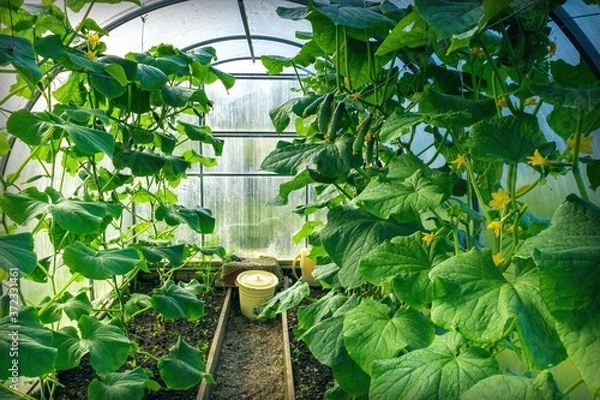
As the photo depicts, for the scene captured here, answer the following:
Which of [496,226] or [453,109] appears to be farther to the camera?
[453,109]

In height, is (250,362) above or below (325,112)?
below

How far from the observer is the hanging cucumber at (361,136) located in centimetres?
127

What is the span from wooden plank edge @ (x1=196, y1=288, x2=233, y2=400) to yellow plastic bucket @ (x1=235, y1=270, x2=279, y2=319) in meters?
0.15

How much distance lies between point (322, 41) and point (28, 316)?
1.10 m

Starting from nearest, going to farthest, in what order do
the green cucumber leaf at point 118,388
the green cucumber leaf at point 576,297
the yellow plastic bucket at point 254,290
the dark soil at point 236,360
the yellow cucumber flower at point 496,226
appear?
1. the green cucumber leaf at point 576,297
2. the yellow cucumber flower at point 496,226
3. the green cucumber leaf at point 118,388
4. the dark soil at point 236,360
5. the yellow plastic bucket at point 254,290

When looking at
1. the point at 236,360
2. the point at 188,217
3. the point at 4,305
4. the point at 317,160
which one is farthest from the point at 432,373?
the point at 236,360

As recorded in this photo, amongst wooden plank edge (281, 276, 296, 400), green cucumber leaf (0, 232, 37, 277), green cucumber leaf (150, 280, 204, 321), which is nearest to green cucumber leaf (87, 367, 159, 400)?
green cucumber leaf (150, 280, 204, 321)

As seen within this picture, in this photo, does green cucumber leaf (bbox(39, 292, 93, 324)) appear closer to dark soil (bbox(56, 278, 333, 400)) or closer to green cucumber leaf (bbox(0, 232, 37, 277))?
green cucumber leaf (bbox(0, 232, 37, 277))

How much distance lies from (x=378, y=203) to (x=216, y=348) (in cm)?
213

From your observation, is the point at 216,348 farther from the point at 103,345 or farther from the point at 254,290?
the point at 103,345

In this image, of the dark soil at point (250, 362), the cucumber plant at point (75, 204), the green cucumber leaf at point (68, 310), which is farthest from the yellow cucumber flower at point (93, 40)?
the dark soil at point (250, 362)

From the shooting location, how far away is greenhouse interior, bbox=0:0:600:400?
73 centimetres

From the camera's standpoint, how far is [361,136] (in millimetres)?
1297

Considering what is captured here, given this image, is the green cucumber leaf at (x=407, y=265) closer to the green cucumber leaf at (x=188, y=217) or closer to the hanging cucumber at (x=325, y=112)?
the hanging cucumber at (x=325, y=112)
